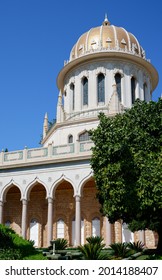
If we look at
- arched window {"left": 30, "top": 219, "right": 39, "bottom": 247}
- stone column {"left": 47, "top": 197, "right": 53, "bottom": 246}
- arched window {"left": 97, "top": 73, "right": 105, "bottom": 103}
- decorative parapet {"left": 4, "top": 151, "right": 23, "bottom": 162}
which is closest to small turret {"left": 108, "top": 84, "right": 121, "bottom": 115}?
arched window {"left": 97, "top": 73, "right": 105, "bottom": 103}

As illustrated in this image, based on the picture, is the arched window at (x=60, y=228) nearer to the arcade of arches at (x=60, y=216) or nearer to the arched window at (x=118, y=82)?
the arcade of arches at (x=60, y=216)

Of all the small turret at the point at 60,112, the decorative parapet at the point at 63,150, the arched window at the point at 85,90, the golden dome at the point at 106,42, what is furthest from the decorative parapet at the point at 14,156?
the golden dome at the point at 106,42

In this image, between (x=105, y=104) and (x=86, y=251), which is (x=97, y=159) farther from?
(x=105, y=104)

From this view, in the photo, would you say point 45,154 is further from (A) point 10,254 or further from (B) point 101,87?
(A) point 10,254

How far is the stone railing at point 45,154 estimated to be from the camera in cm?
2597

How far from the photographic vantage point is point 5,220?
30531mm

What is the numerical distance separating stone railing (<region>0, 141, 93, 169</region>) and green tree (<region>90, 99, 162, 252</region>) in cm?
796

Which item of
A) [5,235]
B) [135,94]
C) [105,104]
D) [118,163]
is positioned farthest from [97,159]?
[135,94]

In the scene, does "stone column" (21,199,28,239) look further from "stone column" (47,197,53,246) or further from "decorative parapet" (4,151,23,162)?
"decorative parapet" (4,151,23,162)

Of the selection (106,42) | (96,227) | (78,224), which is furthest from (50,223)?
(106,42)

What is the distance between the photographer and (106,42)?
113 feet

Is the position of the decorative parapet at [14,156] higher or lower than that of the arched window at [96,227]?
higher

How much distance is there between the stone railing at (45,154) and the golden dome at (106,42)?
1160cm
